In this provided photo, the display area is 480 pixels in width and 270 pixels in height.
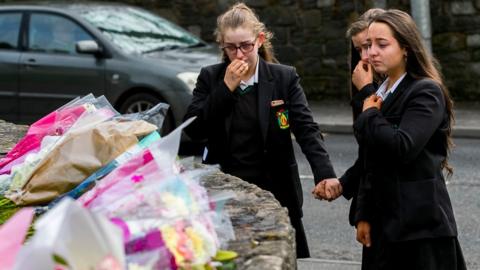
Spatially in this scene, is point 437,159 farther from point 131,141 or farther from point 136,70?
point 136,70

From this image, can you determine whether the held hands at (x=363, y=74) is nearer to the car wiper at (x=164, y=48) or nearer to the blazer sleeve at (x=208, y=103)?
the blazer sleeve at (x=208, y=103)

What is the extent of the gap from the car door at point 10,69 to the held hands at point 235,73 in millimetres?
7506

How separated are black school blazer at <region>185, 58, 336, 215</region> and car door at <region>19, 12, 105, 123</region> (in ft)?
21.4

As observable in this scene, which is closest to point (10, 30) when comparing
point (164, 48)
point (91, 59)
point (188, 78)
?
point (91, 59)

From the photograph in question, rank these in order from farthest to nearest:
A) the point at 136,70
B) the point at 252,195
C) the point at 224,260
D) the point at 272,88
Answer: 1. the point at 136,70
2. the point at 272,88
3. the point at 252,195
4. the point at 224,260

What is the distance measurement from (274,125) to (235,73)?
339 millimetres

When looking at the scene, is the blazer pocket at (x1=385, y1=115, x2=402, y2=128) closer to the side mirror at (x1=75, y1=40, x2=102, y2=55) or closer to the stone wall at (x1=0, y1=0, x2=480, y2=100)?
the side mirror at (x1=75, y1=40, x2=102, y2=55)

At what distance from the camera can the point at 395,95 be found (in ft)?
12.1

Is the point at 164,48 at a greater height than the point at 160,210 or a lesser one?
lesser

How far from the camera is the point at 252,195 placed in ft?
11.7

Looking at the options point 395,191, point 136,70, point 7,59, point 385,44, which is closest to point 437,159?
point 395,191

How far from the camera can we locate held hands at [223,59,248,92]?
428cm

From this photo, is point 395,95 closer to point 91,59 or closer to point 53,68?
point 91,59

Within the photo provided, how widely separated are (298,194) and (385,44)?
3.67ft
